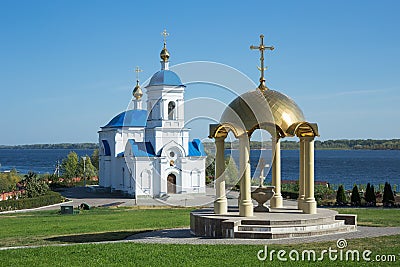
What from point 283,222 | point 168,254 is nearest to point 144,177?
point 283,222

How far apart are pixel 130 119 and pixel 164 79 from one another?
250 inches

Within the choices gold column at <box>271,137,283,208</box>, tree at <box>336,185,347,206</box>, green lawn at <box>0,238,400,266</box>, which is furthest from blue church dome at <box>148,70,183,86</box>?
green lawn at <box>0,238,400,266</box>

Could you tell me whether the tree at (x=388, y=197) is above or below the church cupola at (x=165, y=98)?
below

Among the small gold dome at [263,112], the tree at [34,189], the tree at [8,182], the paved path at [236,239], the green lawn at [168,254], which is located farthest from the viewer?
the tree at [8,182]

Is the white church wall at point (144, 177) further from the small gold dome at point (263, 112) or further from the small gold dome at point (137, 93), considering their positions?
the small gold dome at point (263, 112)

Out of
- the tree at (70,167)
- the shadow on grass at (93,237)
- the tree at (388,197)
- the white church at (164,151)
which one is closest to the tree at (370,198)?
the tree at (388,197)

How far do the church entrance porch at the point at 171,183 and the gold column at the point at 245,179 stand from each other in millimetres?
26259

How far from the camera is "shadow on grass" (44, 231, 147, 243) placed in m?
15.7

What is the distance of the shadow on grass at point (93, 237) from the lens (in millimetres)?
15749

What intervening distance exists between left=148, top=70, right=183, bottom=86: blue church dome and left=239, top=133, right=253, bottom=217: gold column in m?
25.9

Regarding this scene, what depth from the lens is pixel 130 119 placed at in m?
45.8

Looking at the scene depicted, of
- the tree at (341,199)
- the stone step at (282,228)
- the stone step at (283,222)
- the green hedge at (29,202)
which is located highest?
the stone step at (283,222)

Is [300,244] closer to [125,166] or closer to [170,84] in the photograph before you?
[170,84]

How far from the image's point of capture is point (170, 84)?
1618 inches
